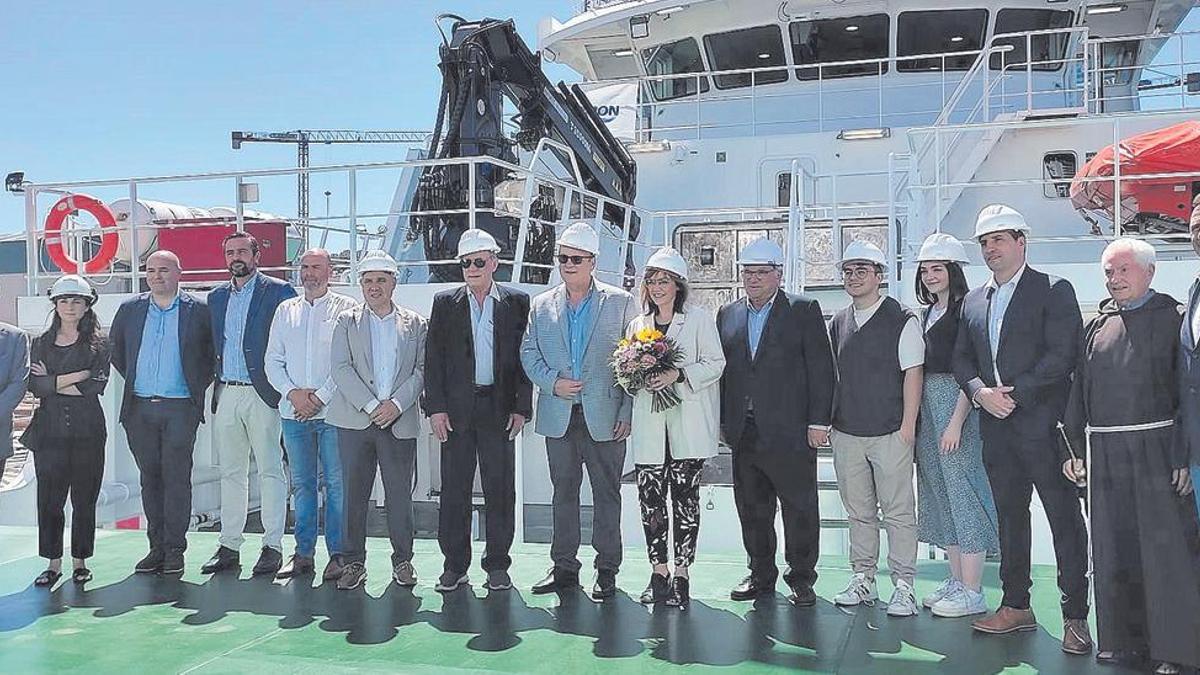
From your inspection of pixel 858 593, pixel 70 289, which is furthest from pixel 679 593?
pixel 70 289

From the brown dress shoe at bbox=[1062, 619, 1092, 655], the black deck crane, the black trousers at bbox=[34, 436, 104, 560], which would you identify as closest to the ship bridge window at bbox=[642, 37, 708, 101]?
the black deck crane

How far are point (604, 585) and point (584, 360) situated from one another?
112 cm

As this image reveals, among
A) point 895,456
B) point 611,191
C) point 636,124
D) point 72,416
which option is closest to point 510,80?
point 611,191

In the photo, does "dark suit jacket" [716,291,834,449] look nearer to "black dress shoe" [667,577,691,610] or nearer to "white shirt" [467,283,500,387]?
"black dress shoe" [667,577,691,610]

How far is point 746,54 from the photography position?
1241cm

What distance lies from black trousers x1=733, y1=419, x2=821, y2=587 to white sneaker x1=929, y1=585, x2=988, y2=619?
0.60 m

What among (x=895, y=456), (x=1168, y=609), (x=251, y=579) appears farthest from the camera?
(x=251, y=579)

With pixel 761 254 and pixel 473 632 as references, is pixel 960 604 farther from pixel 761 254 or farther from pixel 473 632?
pixel 473 632

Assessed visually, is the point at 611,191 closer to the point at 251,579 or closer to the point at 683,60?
the point at 683,60

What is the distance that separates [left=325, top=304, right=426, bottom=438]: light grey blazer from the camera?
17.6 feet

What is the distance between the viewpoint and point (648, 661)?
4301 mm

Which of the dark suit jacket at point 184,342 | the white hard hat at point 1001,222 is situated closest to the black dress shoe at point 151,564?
the dark suit jacket at point 184,342

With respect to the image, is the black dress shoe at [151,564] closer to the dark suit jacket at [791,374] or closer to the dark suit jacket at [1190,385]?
the dark suit jacket at [791,374]

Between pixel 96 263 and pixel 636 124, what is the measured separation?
6.39 metres
